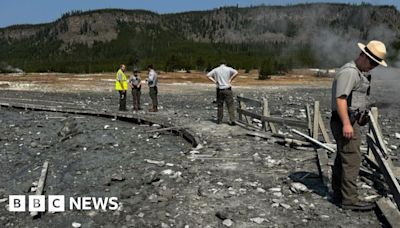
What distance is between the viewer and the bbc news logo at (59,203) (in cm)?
700

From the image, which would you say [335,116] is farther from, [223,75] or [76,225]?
[223,75]

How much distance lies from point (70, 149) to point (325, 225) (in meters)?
8.24

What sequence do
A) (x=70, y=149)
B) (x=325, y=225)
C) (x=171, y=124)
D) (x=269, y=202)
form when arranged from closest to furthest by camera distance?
(x=325, y=225), (x=269, y=202), (x=70, y=149), (x=171, y=124)

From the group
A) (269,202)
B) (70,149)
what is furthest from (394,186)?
(70,149)

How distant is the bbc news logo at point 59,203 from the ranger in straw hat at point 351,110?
3275 mm

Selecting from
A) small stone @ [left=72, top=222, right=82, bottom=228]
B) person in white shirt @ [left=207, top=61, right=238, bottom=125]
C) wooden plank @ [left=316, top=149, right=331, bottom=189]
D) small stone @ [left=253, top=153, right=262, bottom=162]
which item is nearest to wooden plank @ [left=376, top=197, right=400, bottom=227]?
wooden plank @ [left=316, top=149, right=331, bottom=189]

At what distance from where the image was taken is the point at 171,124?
14828mm

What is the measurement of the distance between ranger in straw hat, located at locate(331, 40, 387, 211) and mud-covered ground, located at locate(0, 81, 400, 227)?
1.04ft

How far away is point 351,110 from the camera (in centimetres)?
608

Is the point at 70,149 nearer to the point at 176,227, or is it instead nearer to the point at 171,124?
the point at 171,124

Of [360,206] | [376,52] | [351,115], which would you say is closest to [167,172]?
[360,206]

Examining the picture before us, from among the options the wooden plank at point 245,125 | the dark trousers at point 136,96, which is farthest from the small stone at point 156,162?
the dark trousers at point 136,96

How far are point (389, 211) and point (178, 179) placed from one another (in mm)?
3445

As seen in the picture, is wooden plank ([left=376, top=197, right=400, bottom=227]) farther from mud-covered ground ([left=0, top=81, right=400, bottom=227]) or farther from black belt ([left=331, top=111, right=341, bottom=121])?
black belt ([left=331, top=111, right=341, bottom=121])
